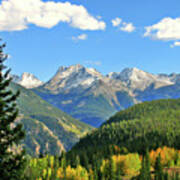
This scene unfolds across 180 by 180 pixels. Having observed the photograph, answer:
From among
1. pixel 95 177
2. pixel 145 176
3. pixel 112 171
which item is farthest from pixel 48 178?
pixel 145 176

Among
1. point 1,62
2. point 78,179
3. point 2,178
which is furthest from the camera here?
point 78,179

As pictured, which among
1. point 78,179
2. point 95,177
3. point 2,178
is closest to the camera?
point 2,178

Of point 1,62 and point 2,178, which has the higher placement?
point 1,62

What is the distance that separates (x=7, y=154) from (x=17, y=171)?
219 cm

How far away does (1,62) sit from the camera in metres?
38.1

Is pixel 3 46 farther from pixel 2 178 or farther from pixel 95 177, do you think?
pixel 95 177

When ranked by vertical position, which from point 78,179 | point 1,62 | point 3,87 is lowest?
point 78,179

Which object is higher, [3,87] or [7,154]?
[3,87]

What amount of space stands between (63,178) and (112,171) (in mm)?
39857

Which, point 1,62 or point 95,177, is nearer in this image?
point 1,62

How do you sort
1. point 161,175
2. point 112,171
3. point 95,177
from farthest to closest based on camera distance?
point 95,177
point 112,171
point 161,175

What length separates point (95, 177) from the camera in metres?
179

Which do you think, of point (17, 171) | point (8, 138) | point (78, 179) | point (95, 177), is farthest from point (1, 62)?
point (78, 179)

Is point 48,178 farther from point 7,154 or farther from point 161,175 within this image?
point 7,154
